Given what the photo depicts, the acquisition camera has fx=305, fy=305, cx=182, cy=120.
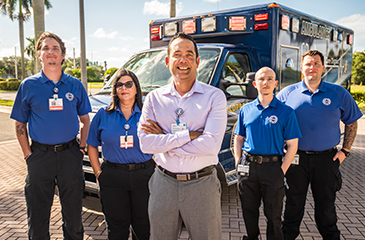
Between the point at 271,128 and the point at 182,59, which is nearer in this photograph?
the point at 182,59

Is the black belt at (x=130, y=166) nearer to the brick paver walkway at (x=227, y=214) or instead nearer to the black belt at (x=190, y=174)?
the black belt at (x=190, y=174)

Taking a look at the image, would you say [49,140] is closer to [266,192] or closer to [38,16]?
[266,192]

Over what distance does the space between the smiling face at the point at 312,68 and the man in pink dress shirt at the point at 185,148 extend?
4.65ft

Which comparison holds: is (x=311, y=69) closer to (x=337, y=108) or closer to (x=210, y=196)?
(x=337, y=108)

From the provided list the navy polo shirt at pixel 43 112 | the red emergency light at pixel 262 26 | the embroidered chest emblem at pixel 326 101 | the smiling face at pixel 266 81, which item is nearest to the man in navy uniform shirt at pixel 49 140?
the navy polo shirt at pixel 43 112

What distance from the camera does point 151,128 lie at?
2.15m

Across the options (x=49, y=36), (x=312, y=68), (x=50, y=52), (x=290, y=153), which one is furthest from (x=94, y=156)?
(x=312, y=68)

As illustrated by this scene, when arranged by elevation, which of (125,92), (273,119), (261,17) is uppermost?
(261,17)

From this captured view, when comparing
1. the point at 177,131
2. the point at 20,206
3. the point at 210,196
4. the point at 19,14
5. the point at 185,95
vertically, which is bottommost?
the point at 20,206

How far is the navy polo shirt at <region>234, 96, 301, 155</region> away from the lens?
290 centimetres

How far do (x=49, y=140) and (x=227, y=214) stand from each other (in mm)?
2519

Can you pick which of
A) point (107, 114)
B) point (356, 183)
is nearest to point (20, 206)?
point (107, 114)

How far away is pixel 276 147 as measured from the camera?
2.92 metres

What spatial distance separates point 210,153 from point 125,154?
3.45 feet
